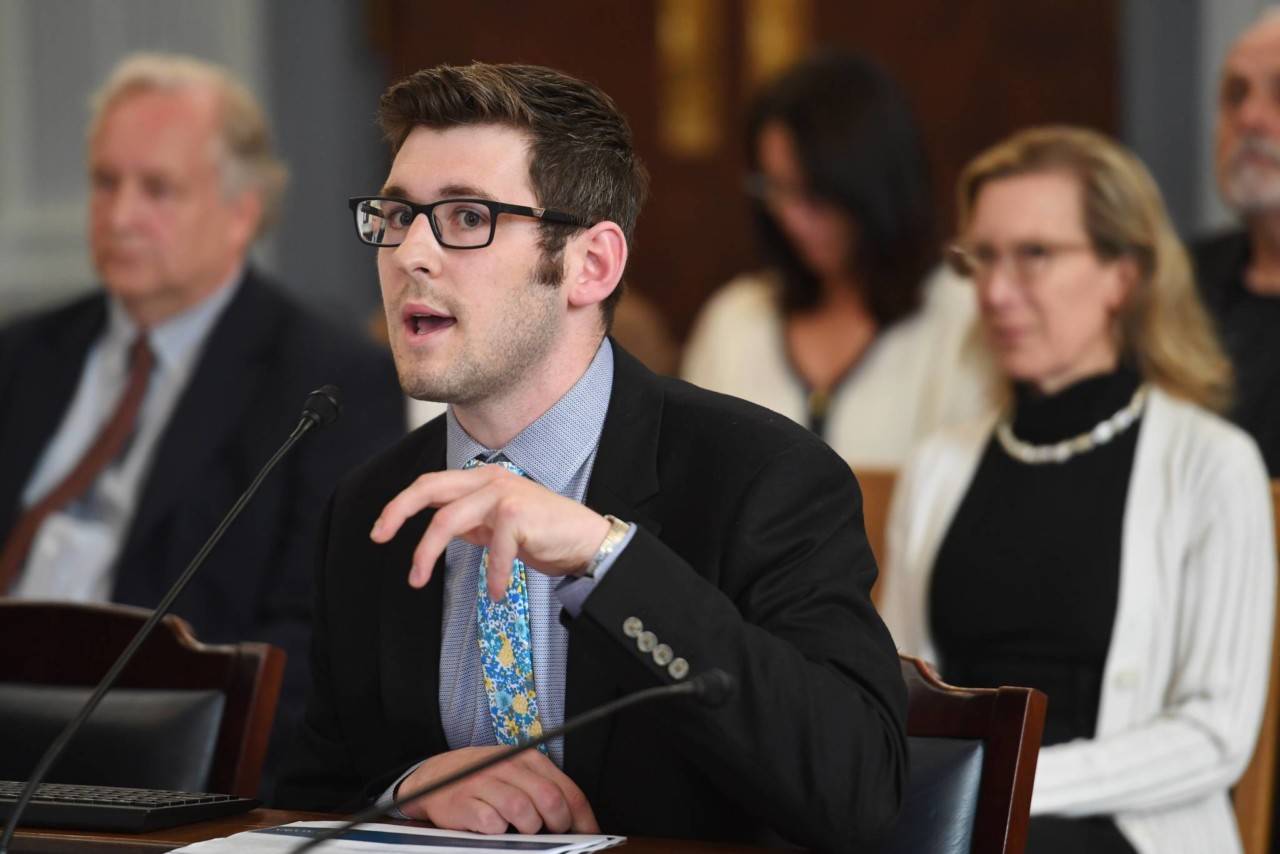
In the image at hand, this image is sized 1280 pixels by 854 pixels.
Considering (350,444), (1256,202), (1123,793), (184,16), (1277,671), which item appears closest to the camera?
(1123,793)

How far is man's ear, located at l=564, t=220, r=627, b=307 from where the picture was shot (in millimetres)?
1791

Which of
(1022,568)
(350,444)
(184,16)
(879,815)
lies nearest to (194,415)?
(350,444)

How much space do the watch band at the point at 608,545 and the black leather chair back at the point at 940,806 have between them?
39 cm

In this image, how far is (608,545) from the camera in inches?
58.8

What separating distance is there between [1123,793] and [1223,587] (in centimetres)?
33

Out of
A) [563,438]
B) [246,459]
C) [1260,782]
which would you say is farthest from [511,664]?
[246,459]

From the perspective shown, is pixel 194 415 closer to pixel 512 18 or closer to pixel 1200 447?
pixel 1200 447

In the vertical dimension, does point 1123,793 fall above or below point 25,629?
below

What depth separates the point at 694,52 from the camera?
5168 millimetres

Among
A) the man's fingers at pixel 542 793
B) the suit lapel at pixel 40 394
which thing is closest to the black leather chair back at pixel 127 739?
the man's fingers at pixel 542 793

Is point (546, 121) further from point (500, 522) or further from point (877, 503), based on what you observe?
point (877, 503)

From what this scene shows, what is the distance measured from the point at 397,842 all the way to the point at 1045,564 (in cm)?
149

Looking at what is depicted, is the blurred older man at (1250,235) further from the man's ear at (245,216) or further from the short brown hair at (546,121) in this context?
the man's ear at (245,216)

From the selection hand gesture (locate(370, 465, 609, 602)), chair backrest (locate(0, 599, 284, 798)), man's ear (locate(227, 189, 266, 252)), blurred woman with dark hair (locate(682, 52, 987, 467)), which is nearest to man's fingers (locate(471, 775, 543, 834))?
hand gesture (locate(370, 465, 609, 602))
